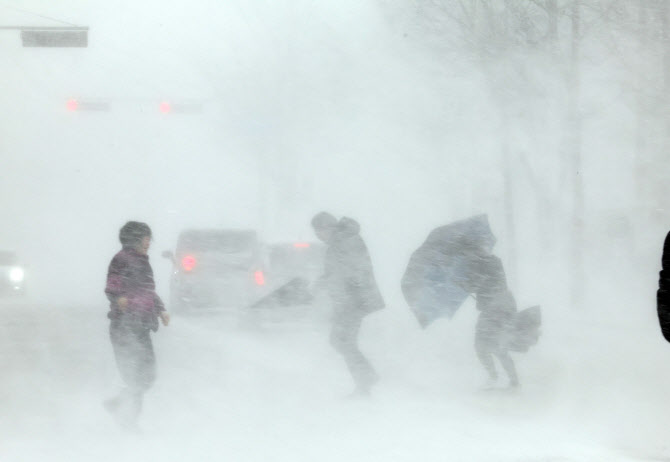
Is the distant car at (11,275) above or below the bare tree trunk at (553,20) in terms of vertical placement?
below

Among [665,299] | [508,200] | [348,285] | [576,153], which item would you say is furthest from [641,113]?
[665,299]

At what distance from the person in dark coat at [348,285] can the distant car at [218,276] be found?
5.49 metres

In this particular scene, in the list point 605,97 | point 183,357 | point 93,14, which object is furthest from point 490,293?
point 93,14

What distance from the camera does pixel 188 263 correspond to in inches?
555

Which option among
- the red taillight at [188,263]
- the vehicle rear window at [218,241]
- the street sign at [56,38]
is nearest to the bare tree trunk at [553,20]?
the vehicle rear window at [218,241]

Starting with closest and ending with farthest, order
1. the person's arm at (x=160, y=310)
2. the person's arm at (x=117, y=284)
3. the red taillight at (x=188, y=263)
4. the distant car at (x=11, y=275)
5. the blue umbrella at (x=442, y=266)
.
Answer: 1. the person's arm at (x=117, y=284)
2. the person's arm at (x=160, y=310)
3. the blue umbrella at (x=442, y=266)
4. the red taillight at (x=188, y=263)
5. the distant car at (x=11, y=275)

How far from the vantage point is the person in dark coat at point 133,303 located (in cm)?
660

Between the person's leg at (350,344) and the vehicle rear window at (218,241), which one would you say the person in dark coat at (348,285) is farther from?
the vehicle rear window at (218,241)

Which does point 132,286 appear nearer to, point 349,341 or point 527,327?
point 349,341

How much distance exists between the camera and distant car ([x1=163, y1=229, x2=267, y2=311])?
1375 cm

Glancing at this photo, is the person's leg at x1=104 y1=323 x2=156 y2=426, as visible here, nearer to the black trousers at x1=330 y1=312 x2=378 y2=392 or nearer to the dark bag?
the black trousers at x1=330 y1=312 x2=378 y2=392

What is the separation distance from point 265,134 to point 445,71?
117 inches

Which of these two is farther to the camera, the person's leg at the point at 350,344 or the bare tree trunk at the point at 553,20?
the bare tree trunk at the point at 553,20

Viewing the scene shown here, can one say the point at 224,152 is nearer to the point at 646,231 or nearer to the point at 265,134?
the point at 265,134
